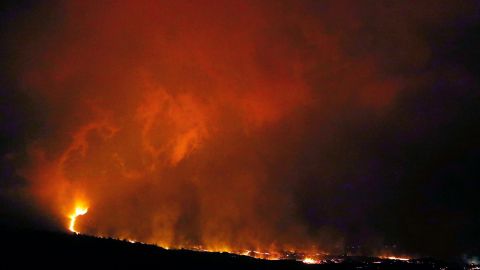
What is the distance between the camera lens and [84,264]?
2770 cm

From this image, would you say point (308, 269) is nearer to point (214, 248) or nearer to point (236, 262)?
point (236, 262)

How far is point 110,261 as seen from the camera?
97.8 ft

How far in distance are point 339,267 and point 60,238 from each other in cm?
3610

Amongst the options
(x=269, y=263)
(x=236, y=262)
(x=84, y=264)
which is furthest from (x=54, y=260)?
(x=269, y=263)

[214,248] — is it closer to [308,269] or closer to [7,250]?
[308,269]

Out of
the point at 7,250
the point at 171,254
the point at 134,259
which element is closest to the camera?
the point at 7,250

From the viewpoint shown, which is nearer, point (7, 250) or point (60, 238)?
point (7, 250)

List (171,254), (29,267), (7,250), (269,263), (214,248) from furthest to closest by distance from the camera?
(214,248), (269,263), (171,254), (7,250), (29,267)

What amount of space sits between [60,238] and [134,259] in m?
7.01

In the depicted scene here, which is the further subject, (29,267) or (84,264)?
(84,264)

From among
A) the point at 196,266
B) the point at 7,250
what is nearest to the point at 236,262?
the point at 196,266

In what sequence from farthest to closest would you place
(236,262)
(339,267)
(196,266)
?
1. (339,267)
2. (236,262)
3. (196,266)

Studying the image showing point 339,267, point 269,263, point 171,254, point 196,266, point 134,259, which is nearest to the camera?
point 134,259

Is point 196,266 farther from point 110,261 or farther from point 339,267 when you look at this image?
point 339,267
